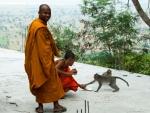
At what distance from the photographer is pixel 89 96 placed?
6902mm

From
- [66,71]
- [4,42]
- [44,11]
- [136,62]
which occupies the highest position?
[44,11]

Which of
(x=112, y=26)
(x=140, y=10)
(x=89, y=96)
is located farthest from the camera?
(x=112, y=26)

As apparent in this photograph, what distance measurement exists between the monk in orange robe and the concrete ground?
202 millimetres

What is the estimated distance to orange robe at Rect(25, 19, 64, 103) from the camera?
18.4ft

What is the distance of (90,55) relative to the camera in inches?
442

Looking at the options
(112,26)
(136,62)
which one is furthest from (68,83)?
(136,62)

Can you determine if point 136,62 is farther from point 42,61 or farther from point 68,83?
point 42,61

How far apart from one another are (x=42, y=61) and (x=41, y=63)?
0.14 ft

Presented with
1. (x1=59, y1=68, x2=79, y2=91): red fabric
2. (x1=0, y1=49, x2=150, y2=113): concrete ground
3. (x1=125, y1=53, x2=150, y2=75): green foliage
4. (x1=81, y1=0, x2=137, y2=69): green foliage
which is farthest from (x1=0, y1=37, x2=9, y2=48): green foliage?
(x1=59, y1=68, x2=79, y2=91): red fabric

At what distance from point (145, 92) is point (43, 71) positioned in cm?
210

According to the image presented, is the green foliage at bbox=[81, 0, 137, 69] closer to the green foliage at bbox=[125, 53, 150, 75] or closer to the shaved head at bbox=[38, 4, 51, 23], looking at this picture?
the green foliage at bbox=[125, 53, 150, 75]

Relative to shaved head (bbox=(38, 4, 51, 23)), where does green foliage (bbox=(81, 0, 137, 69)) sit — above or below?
below

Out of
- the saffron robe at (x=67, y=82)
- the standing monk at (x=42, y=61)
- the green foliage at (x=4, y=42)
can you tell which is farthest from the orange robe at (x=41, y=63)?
the green foliage at (x=4, y=42)

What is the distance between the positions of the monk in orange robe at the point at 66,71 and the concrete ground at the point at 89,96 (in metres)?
0.20
